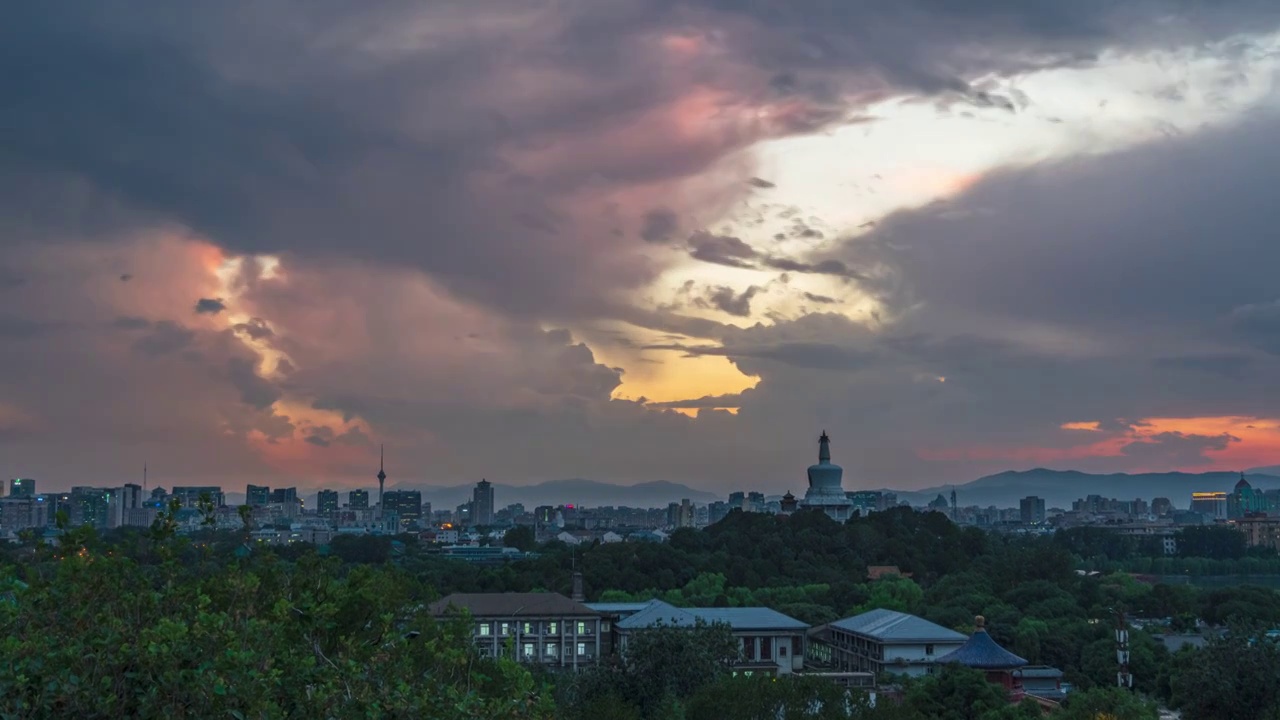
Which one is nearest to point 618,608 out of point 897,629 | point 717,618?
point 717,618

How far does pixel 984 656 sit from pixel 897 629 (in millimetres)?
10531

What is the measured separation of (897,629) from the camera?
164ft

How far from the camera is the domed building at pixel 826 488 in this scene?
118312 millimetres

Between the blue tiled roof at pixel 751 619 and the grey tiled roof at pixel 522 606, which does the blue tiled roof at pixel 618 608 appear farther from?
the blue tiled roof at pixel 751 619

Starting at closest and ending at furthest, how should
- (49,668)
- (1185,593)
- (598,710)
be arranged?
1. (49,668)
2. (598,710)
3. (1185,593)

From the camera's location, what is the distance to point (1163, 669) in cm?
4294

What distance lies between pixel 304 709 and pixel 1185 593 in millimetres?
67765

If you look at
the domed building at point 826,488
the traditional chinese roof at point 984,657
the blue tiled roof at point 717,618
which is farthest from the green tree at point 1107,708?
the domed building at point 826,488

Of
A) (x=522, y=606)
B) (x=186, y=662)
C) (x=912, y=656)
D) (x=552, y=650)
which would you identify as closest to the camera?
(x=186, y=662)

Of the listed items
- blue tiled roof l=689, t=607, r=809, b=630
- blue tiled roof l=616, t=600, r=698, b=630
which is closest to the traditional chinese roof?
blue tiled roof l=689, t=607, r=809, b=630

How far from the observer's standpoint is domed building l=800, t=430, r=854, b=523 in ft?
388

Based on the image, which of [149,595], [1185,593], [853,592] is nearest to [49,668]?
[149,595]

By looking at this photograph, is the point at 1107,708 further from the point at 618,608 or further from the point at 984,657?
the point at 618,608

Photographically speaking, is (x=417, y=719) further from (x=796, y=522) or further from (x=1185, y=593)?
(x=796, y=522)
